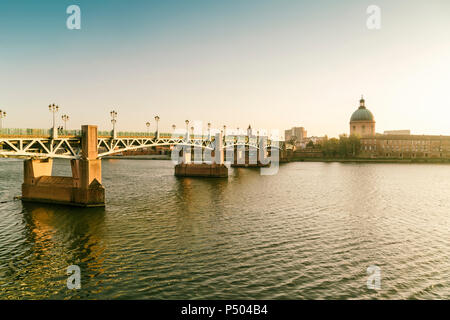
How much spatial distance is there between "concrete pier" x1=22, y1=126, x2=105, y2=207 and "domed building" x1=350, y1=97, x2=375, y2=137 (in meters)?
178

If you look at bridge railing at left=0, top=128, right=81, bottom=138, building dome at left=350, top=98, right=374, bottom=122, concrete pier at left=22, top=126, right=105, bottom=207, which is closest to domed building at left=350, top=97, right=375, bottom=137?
building dome at left=350, top=98, right=374, bottom=122

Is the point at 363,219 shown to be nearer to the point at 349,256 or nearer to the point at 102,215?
the point at 349,256

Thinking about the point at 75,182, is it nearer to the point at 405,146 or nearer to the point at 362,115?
the point at 405,146

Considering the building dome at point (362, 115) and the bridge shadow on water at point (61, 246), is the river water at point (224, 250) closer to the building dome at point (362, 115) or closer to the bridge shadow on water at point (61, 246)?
the bridge shadow on water at point (61, 246)

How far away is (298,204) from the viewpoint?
4041 cm

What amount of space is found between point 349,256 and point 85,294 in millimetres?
15319

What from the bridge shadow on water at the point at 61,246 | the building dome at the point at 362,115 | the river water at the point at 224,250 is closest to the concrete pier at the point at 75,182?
the bridge shadow on water at the point at 61,246

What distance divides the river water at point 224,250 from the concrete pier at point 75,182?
1.62 m

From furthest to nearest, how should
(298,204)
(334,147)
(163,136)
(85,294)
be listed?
(334,147) → (163,136) → (298,204) → (85,294)

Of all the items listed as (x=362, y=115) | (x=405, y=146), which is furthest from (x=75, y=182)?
(x=362, y=115)

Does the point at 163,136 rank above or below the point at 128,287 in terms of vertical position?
above

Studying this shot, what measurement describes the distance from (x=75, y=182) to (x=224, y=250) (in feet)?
72.3
